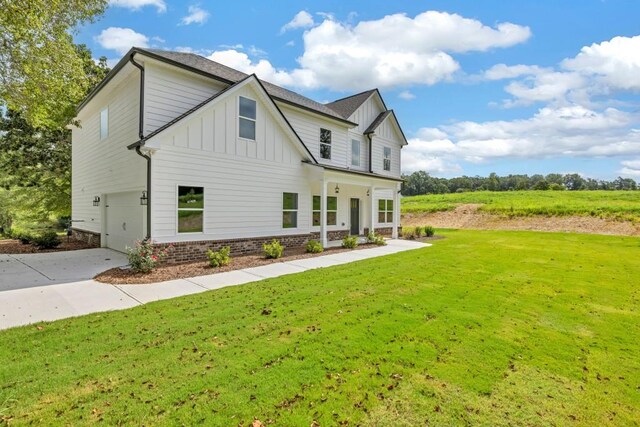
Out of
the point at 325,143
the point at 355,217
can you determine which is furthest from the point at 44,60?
the point at 355,217

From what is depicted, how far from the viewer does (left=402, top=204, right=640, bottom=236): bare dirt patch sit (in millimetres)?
21331

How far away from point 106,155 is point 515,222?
2898 cm

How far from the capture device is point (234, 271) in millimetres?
8812

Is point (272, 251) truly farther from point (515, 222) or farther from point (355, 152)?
point (515, 222)

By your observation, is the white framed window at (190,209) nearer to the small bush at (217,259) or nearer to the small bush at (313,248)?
the small bush at (217,259)

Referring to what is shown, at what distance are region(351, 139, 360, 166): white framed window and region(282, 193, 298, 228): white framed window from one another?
5935 millimetres

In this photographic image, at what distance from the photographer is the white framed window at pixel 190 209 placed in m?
9.77

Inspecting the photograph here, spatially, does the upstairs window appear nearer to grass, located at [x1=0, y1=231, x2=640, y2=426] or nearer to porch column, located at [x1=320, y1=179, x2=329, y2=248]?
porch column, located at [x1=320, y1=179, x2=329, y2=248]

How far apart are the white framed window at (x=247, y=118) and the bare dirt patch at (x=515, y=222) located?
905 inches

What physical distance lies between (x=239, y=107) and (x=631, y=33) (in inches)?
813

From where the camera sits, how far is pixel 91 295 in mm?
6410

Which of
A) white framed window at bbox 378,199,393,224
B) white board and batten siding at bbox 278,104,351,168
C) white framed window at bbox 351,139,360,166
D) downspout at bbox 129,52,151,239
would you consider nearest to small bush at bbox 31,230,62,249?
downspout at bbox 129,52,151,239

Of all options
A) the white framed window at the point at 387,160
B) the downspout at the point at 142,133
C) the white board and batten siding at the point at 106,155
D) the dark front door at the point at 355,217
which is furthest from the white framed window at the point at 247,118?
the white framed window at the point at 387,160

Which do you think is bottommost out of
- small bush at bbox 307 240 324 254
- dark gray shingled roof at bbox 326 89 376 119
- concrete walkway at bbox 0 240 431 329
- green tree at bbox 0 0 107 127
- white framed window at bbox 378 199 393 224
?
concrete walkway at bbox 0 240 431 329
